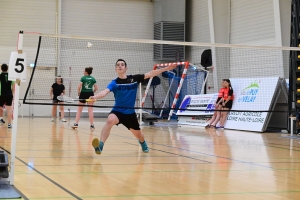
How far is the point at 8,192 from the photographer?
511cm

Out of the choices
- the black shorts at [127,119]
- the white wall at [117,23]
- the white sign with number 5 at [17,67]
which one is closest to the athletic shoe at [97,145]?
the black shorts at [127,119]

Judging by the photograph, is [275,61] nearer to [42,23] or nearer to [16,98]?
[42,23]

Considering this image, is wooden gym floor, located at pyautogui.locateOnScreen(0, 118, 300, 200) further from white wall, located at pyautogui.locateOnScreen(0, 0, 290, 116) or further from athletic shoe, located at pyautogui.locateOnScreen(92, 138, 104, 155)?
white wall, located at pyautogui.locateOnScreen(0, 0, 290, 116)

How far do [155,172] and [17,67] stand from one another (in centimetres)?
242

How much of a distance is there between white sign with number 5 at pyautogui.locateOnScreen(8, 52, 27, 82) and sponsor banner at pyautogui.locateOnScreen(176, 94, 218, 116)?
551 inches

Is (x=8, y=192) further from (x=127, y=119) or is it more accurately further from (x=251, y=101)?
(x=251, y=101)

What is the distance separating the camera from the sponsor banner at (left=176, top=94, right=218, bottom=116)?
64.6ft

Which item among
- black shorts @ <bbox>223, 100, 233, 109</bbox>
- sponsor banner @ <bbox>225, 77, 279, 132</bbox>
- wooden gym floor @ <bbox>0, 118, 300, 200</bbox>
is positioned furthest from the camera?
black shorts @ <bbox>223, 100, 233, 109</bbox>

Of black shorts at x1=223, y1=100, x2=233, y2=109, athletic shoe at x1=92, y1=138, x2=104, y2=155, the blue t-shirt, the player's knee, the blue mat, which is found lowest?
the blue mat

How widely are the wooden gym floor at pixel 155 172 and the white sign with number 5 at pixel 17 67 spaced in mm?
1203

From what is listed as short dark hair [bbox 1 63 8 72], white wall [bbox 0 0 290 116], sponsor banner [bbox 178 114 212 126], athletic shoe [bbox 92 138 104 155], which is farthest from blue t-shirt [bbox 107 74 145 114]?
white wall [bbox 0 0 290 116]

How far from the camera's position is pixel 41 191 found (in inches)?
208

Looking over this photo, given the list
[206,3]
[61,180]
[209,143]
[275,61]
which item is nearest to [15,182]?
[61,180]

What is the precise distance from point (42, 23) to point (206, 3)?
892 cm
